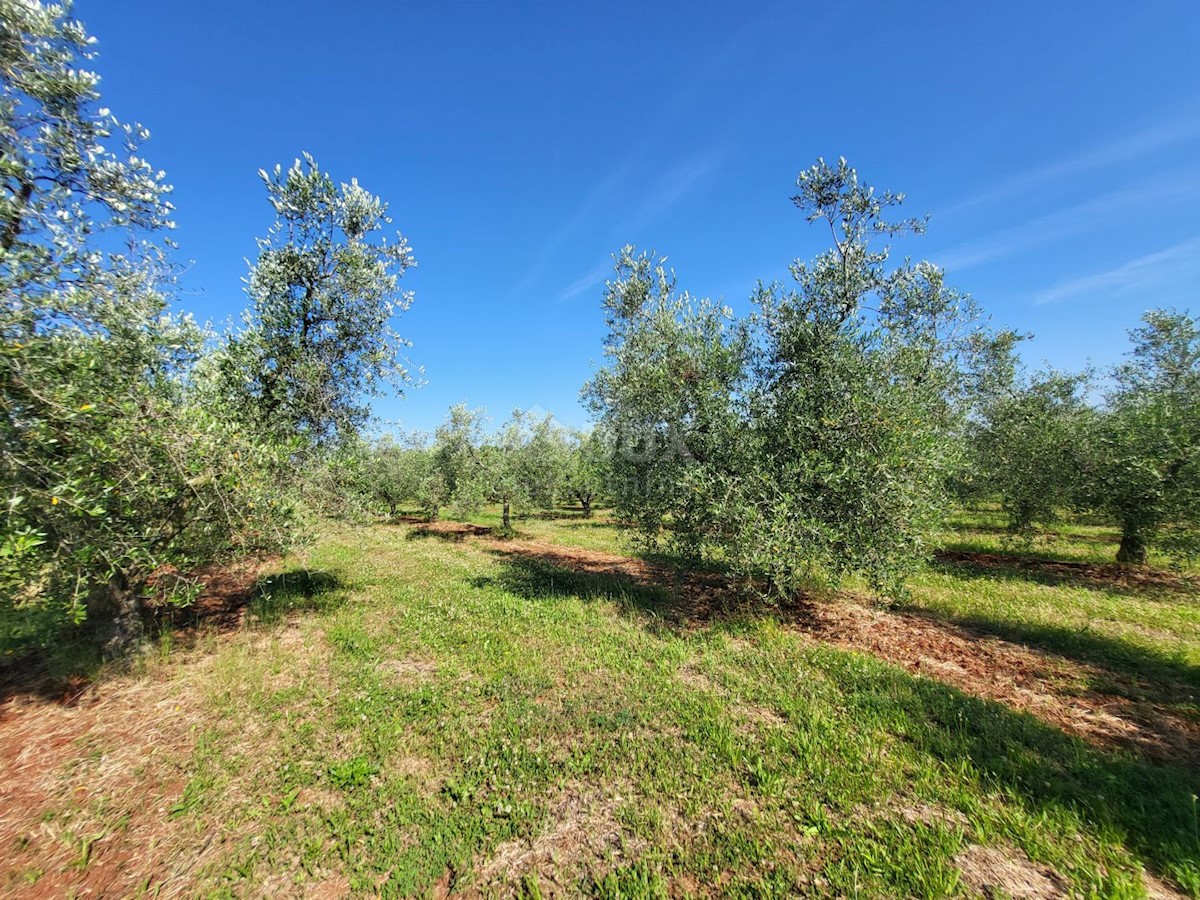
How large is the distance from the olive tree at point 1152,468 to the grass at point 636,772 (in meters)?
5.82

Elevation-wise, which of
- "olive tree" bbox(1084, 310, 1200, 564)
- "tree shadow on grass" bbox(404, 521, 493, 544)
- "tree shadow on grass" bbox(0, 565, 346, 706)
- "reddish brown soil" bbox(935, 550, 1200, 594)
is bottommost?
"reddish brown soil" bbox(935, 550, 1200, 594)

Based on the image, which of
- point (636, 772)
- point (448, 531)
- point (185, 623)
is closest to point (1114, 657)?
point (636, 772)

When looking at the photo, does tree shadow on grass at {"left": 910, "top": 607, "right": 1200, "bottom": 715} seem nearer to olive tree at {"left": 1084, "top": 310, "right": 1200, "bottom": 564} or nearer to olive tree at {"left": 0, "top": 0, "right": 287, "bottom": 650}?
olive tree at {"left": 1084, "top": 310, "right": 1200, "bottom": 564}

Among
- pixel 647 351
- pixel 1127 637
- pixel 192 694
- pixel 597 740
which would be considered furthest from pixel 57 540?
pixel 1127 637

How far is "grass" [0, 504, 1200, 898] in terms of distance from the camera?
16.4 feet

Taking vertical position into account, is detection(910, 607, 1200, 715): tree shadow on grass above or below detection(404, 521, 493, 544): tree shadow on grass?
below

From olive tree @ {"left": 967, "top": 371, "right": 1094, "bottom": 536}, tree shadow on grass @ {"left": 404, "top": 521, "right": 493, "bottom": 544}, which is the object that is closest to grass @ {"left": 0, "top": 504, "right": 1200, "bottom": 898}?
olive tree @ {"left": 967, "top": 371, "right": 1094, "bottom": 536}

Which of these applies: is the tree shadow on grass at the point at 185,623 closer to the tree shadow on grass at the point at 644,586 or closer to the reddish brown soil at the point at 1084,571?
the tree shadow on grass at the point at 644,586

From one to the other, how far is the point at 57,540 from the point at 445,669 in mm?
7407

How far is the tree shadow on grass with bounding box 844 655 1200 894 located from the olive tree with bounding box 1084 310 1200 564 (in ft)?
48.5

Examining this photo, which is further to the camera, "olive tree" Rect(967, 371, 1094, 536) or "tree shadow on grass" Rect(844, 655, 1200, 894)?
"olive tree" Rect(967, 371, 1094, 536)

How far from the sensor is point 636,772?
654 cm

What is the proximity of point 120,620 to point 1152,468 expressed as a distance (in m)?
32.4

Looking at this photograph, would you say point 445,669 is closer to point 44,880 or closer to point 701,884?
point 44,880
